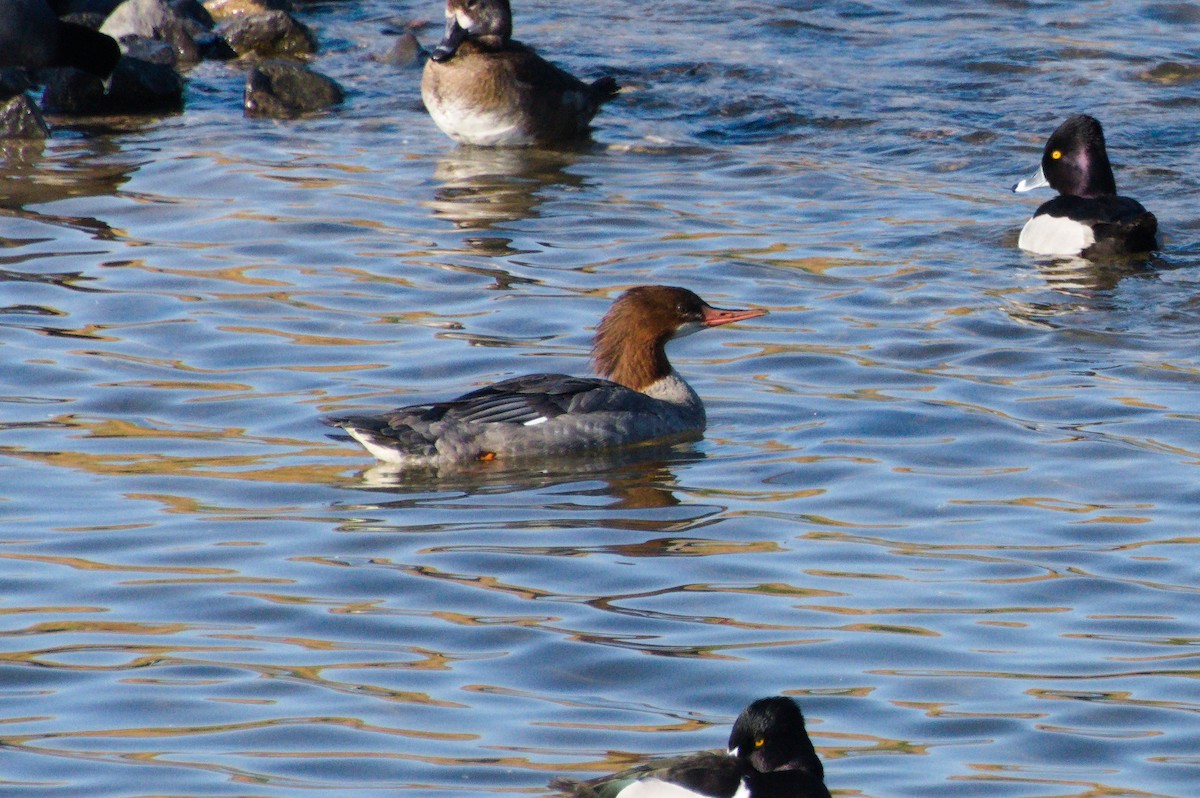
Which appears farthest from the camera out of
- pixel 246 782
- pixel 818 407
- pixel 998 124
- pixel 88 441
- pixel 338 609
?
pixel 998 124

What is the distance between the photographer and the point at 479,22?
14.3 meters

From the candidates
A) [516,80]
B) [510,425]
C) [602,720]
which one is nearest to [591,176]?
[516,80]

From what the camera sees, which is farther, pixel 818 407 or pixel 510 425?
pixel 818 407

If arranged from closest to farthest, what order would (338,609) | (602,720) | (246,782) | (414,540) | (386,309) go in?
(246,782) < (602,720) < (338,609) < (414,540) < (386,309)

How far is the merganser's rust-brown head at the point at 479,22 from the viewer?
1424 cm

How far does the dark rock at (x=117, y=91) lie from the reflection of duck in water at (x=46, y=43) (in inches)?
10.2

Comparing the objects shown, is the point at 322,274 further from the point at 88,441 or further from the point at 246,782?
the point at 246,782

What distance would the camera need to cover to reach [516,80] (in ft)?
45.9

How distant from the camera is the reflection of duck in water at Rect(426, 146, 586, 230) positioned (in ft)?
40.9

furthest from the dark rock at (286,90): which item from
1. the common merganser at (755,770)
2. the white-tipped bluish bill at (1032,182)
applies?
the common merganser at (755,770)

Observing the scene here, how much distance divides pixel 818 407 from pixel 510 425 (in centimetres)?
143

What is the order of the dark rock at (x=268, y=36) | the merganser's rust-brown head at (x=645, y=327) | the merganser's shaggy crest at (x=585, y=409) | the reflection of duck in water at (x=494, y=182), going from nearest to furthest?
the merganser's shaggy crest at (x=585, y=409) → the merganser's rust-brown head at (x=645, y=327) → the reflection of duck in water at (x=494, y=182) → the dark rock at (x=268, y=36)

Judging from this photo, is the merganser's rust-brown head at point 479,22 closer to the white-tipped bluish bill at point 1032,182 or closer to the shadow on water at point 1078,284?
the white-tipped bluish bill at point 1032,182

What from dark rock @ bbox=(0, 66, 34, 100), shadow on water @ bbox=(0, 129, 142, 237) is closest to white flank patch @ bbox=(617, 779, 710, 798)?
shadow on water @ bbox=(0, 129, 142, 237)
